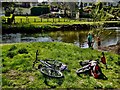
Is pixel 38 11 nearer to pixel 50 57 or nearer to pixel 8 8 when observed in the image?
pixel 8 8

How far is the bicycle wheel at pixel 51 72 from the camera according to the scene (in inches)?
473

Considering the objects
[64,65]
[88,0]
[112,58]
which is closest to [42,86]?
[64,65]

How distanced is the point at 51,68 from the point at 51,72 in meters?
0.30

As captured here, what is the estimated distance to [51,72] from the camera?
1225 centimetres

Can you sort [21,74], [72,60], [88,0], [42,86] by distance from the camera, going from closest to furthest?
[42,86]
[21,74]
[72,60]
[88,0]

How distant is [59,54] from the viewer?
14750mm

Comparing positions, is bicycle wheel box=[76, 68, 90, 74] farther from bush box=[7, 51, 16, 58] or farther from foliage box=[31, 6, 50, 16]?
foliage box=[31, 6, 50, 16]

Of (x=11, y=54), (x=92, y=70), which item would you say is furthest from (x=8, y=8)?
(x=92, y=70)

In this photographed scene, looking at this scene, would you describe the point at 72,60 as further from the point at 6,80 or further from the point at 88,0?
the point at 88,0

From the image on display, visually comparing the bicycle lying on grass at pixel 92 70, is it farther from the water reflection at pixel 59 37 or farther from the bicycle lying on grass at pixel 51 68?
the water reflection at pixel 59 37

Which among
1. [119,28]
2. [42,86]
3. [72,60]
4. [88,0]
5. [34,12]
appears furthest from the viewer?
[88,0]

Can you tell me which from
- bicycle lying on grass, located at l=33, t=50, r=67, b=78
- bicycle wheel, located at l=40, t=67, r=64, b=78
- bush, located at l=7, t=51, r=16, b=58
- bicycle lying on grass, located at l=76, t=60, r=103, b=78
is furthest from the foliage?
bicycle wheel, located at l=40, t=67, r=64, b=78

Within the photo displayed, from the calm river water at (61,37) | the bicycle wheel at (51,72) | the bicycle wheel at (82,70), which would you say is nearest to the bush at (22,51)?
the bicycle wheel at (51,72)

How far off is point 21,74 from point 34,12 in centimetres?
2947
